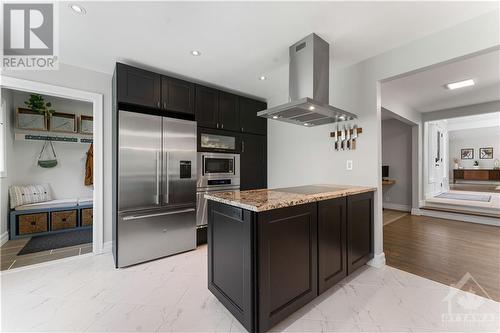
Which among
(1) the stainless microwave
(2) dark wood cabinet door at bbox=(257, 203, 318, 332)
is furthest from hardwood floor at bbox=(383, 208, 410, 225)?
(2) dark wood cabinet door at bbox=(257, 203, 318, 332)

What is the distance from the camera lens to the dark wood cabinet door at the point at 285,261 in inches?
56.8

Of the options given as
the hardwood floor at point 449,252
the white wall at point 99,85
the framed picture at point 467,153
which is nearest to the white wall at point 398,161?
the hardwood floor at point 449,252

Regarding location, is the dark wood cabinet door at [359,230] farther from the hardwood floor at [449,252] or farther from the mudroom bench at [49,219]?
the mudroom bench at [49,219]

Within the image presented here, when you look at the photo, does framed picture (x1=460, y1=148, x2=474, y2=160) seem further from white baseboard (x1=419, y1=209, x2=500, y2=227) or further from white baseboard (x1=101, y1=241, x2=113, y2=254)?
white baseboard (x1=101, y1=241, x2=113, y2=254)

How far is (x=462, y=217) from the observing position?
181 inches

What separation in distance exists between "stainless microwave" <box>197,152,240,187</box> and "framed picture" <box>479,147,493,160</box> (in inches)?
505

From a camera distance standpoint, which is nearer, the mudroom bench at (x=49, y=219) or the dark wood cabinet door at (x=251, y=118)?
the mudroom bench at (x=49, y=219)

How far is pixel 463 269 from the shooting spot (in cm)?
244

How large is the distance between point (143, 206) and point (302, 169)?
2415mm

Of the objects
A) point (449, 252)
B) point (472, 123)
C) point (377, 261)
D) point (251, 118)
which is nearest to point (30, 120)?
point (251, 118)

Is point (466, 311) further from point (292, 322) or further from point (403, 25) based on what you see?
point (403, 25)

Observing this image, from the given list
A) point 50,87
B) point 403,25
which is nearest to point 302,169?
point 403,25

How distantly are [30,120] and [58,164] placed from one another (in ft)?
3.01

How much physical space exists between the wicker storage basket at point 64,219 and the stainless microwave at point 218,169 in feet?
8.93
